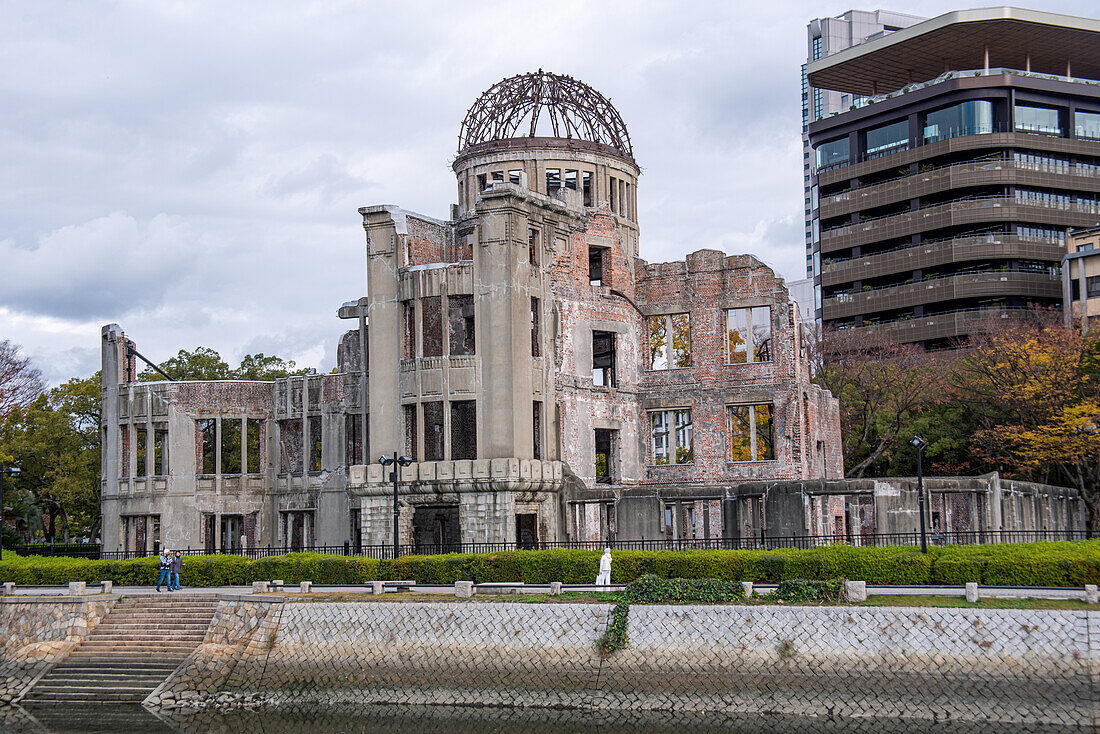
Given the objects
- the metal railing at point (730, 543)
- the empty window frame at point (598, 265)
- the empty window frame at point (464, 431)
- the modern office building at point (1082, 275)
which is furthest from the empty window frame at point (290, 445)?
the modern office building at point (1082, 275)

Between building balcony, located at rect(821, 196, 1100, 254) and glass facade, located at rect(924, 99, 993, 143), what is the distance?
201 inches

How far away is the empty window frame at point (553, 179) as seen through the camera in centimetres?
5372

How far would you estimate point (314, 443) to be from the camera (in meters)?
53.9

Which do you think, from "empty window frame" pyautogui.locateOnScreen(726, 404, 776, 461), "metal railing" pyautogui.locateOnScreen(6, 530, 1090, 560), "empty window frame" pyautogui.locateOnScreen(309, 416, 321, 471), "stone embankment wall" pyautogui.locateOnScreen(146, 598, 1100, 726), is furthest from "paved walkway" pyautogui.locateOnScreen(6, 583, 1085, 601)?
"empty window frame" pyautogui.locateOnScreen(726, 404, 776, 461)

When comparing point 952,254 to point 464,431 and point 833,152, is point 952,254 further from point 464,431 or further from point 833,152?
point 464,431

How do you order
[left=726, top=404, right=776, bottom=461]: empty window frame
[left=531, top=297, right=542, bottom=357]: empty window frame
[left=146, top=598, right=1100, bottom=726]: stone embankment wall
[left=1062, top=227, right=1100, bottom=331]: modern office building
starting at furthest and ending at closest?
1. [left=1062, top=227, right=1100, bottom=331]: modern office building
2. [left=726, top=404, right=776, bottom=461]: empty window frame
3. [left=531, top=297, right=542, bottom=357]: empty window frame
4. [left=146, top=598, right=1100, bottom=726]: stone embankment wall

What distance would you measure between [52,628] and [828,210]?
2719 inches

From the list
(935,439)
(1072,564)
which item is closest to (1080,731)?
(1072,564)

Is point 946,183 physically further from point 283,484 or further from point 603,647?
point 603,647

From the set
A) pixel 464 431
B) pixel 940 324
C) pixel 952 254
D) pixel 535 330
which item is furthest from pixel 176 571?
pixel 952 254

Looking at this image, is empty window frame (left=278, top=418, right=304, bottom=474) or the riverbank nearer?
the riverbank

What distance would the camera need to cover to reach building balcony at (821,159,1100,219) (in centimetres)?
8238

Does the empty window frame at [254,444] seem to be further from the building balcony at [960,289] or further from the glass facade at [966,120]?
the glass facade at [966,120]

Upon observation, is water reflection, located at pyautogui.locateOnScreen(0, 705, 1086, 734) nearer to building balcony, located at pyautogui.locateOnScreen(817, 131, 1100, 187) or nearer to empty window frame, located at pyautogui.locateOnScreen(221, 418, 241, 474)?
empty window frame, located at pyautogui.locateOnScreen(221, 418, 241, 474)
